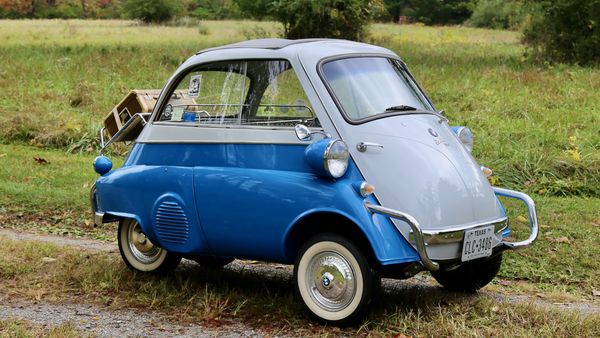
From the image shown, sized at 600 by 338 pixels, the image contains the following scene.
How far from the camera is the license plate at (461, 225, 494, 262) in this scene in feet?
18.1

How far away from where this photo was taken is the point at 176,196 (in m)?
6.18

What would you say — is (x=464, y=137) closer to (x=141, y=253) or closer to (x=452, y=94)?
(x=141, y=253)

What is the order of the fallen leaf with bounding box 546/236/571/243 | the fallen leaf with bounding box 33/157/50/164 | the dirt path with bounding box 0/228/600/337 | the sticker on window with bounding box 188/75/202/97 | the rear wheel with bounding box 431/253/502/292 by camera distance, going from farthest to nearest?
the fallen leaf with bounding box 33/157/50/164
the fallen leaf with bounding box 546/236/571/243
the sticker on window with bounding box 188/75/202/97
the rear wheel with bounding box 431/253/502/292
the dirt path with bounding box 0/228/600/337

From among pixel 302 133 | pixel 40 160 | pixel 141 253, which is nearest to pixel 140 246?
pixel 141 253

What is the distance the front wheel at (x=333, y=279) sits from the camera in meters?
5.28

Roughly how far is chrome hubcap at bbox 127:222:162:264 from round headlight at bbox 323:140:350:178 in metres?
2.04

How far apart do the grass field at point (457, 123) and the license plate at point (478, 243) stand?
1.30 feet

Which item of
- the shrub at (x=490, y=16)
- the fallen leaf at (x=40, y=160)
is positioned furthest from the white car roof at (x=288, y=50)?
the shrub at (x=490, y=16)

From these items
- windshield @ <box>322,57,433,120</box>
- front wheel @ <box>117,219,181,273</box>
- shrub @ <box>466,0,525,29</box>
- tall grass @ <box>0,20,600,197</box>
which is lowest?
shrub @ <box>466,0,525,29</box>

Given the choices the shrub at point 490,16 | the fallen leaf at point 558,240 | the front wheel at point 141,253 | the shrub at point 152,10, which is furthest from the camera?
the shrub at point 490,16

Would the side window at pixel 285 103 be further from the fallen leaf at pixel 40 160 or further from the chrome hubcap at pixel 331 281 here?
the fallen leaf at pixel 40 160

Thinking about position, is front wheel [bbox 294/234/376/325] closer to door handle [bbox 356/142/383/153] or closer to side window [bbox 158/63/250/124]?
door handle [bbox 356/142/383/153]

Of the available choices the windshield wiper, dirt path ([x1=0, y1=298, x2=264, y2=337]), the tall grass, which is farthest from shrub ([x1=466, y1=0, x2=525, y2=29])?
dirt path ([x1=0, y1=298, x2=264, y2=337])

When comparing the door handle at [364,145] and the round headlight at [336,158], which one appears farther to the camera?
the door handle at [364,145]
